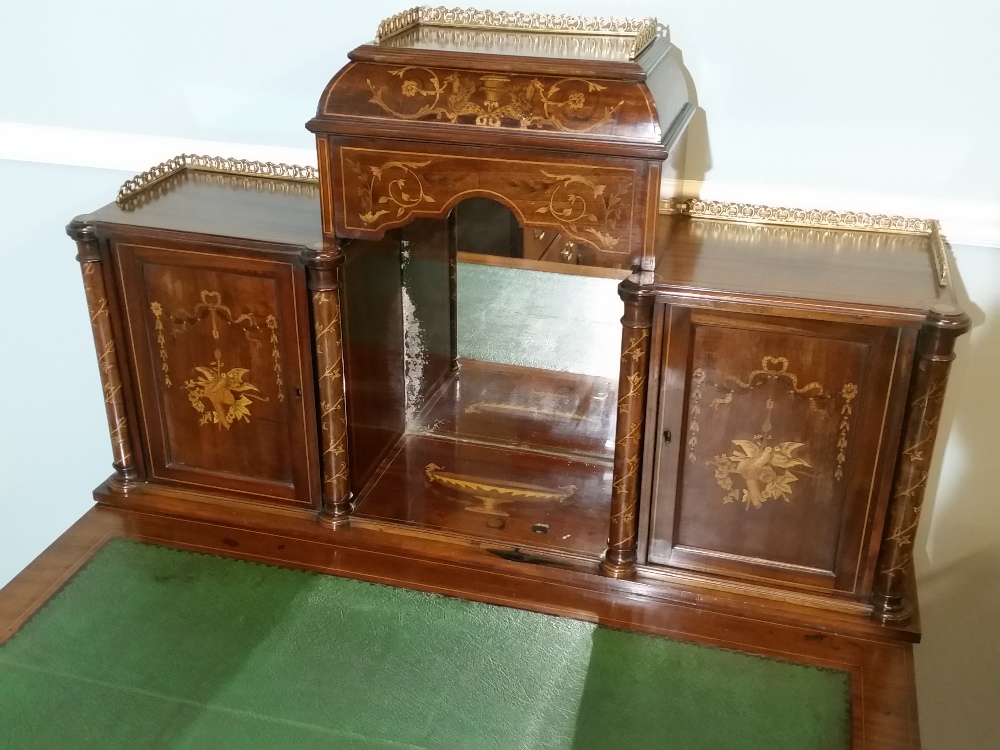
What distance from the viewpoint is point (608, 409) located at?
6.99ft

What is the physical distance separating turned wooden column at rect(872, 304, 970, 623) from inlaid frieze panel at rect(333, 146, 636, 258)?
0.47 metres

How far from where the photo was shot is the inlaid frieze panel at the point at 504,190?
149 cm

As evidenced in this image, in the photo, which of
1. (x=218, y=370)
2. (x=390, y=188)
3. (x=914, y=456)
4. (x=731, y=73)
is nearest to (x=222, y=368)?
(x=218, y=370)

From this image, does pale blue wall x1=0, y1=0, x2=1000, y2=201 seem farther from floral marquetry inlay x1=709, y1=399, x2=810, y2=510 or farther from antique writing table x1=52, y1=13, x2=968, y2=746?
floral marquetry inlay x1=709, y1=399, x2=810, y2=510

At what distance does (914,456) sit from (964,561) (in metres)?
0.66

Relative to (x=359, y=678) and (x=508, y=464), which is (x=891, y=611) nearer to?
(x=508, y=464)

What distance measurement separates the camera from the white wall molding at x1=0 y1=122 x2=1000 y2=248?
1.75 meters

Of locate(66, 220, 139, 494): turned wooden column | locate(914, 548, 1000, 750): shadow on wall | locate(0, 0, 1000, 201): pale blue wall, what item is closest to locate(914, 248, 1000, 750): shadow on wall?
locate(914, 548, 1000, 750): shadow on wall

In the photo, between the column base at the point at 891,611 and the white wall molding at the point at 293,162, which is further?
the white wall molding at the point at 293,162

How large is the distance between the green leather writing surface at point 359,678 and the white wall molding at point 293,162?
0.80 m

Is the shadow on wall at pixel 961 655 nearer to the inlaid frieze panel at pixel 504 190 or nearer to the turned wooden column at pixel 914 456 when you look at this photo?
the turned wooden column at pixel 914 456

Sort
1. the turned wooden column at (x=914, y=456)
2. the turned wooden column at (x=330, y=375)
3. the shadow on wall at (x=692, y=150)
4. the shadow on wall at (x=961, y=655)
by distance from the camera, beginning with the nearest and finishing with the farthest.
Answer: the turned wooden column at (x=914, y=456), the turned wooden column at (x=330, y=375), the shadow on wall at (x=692, y=150), the shadow on wall at (x=961, y=655)

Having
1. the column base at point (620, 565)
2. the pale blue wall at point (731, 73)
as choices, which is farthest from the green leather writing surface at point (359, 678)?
the pale blue wall at point (731, 73)

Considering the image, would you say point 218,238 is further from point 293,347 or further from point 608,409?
point 608,409
